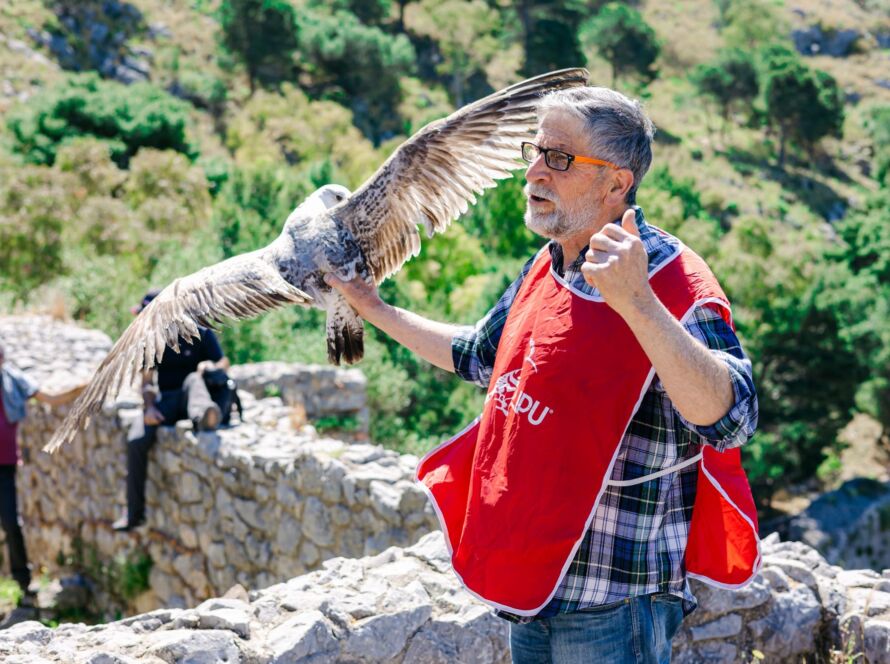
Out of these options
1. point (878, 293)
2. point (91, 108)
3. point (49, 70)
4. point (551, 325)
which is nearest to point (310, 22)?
point (49, 70)

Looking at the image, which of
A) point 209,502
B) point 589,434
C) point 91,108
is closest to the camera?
point 589,434

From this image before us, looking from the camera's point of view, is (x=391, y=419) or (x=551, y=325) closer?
(x=551, y=325)

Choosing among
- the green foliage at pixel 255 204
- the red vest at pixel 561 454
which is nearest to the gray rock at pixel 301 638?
the red vest at pixel 561 454

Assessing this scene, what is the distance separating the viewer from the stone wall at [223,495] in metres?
5.02

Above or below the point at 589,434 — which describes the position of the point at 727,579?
below

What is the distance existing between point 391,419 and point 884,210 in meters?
21.6

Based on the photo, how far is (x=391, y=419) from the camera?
33.9ft

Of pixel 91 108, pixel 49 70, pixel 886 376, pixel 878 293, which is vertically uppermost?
pixel 49 70

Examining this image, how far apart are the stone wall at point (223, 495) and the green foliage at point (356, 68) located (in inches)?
1332

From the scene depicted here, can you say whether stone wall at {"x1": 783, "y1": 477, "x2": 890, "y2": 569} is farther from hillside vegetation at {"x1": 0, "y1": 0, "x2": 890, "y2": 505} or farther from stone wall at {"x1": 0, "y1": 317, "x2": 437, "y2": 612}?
stone wall at {"x1": 0, "y1": 317, "x2": 437, "y2": 612}

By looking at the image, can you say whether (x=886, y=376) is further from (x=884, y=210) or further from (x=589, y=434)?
(x=589, y=434)

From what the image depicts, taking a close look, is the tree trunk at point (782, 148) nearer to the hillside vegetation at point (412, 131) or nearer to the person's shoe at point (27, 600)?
the hillside vegetation at point (412, 131)

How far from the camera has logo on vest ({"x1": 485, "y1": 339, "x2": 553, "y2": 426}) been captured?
189cm

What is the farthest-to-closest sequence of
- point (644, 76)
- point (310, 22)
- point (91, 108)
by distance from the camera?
point (644, 76) → point (310, 22) → point (91, 108)
